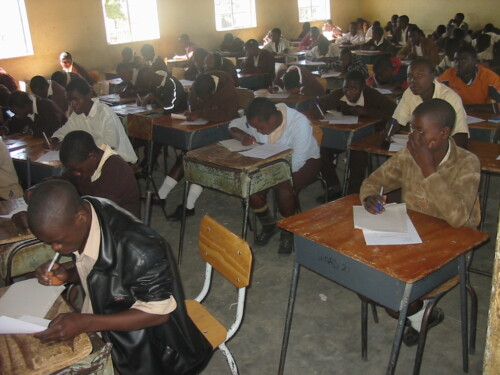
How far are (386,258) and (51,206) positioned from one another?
1.13 m

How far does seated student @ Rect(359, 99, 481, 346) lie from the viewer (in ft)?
6.73

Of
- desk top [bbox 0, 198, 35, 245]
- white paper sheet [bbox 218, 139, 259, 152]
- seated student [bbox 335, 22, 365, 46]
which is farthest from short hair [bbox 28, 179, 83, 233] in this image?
seated student [bbox 335, 22, 365, 46]

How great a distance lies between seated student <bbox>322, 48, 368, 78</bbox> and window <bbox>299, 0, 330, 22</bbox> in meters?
5.92

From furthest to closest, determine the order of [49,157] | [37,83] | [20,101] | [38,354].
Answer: [37,83], [20,101], [49,157], [38,354]

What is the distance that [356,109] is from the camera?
4.20 metres

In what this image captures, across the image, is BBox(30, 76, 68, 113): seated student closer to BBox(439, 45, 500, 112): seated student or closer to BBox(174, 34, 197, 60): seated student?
BBox(439, 45, 500, 112): seated student

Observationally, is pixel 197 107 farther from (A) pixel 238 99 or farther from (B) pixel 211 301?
(B) pixel 211 301

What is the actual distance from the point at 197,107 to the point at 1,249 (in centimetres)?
293

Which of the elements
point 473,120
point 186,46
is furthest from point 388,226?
point 186,46

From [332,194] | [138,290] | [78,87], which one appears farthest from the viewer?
[332,194]

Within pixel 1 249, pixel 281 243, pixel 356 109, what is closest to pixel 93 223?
pixel 1 249

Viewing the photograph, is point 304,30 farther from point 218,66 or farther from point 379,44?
point 218,66

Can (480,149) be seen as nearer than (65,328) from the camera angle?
No

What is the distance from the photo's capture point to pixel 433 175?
83.6 inches
